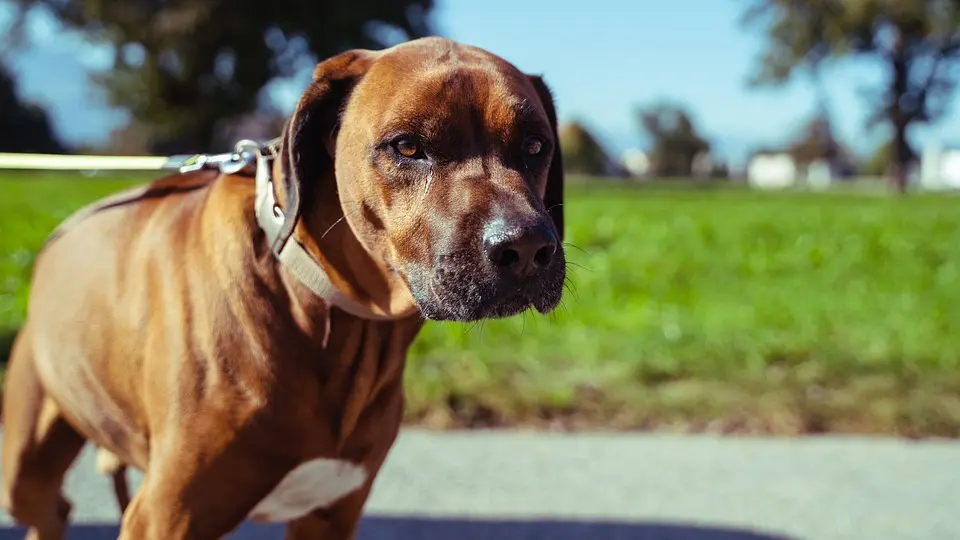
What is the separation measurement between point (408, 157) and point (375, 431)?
75 cm

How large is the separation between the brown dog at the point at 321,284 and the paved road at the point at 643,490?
1119 mm

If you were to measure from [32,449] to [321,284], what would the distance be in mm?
1180

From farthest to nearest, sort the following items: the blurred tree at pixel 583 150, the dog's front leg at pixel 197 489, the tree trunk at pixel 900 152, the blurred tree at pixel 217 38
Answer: the blurred tree at pixel 583 150
the tree trunk at pixel 900 152
the blurred tree at pixel 217 38
the dog's front leg at pixel 197 489

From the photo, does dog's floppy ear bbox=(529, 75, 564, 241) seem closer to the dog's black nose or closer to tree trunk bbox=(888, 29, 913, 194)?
the dog's black nose

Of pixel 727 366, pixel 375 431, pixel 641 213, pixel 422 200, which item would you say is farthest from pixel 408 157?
pixel 641 213

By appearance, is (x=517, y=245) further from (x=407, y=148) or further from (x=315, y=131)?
(x=315, y=131)

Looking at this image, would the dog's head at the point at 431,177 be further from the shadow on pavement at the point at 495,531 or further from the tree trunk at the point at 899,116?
the tree trunk at the point at 899,116

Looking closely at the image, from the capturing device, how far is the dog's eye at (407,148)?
2.09 meters

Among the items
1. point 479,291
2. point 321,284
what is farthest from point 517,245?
point 321,284

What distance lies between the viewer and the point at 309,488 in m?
2.35

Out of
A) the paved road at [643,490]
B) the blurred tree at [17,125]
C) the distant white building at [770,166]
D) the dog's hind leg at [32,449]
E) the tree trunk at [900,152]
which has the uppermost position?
the dog's hind leg at [32,449]

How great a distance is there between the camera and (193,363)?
7.33 ft

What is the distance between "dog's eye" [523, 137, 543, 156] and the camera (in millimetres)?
2203

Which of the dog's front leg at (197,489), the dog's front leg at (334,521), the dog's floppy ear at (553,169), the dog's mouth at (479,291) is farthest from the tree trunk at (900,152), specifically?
the dog's front leg at (197,489)
